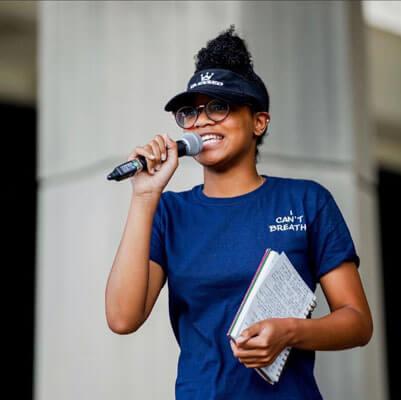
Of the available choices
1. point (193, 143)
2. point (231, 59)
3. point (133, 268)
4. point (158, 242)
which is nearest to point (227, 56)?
point (231, 59)

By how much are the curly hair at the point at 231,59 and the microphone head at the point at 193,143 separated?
0.61ft

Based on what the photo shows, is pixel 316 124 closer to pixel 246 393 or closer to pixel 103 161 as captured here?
pixel 103 161

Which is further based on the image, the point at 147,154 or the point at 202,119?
the point at 202,119

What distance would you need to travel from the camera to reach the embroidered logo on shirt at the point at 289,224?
7.43ft

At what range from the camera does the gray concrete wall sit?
14.2 ft

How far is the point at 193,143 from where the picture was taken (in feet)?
7.51

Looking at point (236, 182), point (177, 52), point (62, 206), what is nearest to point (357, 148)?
point (177, 52)

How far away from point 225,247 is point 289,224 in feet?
0.54

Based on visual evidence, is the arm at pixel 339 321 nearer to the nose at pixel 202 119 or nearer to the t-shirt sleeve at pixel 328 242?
the t-shirt sleeve at pixel 328 242

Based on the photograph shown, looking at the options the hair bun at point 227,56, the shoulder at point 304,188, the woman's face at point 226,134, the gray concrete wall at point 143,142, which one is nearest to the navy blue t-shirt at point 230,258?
the shoulder at point 304,188

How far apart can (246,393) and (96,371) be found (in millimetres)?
2343

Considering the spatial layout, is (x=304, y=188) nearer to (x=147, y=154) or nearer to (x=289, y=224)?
(x=289, y=224)

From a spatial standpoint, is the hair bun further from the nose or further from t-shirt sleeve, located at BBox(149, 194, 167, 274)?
t-shirt sleeve, located at BBox(149, 194, 167, 274)

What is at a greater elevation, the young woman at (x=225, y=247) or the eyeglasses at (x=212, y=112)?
the eyeglasses at (x=212, y=112)
